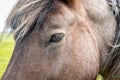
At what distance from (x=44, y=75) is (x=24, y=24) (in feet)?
1.69

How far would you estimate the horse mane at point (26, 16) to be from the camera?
3.02 meters

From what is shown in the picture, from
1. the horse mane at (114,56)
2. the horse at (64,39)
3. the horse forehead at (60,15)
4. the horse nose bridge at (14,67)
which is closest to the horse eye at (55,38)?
the horse at (64,39)

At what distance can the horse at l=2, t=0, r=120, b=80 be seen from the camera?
293 centimetres

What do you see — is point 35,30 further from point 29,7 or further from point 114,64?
point 114,64

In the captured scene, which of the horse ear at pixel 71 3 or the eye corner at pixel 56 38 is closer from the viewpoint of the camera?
the eye corner at pixel 56 38

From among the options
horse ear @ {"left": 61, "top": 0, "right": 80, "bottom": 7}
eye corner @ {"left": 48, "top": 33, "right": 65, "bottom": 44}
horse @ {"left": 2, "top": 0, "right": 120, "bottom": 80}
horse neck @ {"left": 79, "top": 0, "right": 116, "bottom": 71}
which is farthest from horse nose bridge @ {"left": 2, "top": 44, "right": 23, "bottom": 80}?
horse neck @ {"left": 79, "top": 0, "right": 116, "bottom": 71}

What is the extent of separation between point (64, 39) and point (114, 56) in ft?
2.09

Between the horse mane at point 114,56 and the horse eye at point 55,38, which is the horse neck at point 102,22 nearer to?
the horse mane at point 114,56

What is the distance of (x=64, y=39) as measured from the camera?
3.07 meters

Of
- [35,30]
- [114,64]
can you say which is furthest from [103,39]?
[35,30]

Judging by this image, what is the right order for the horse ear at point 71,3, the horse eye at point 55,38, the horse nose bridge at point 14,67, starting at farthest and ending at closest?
the horse ear at point 71,3, the horse eye at point 55,38, the horse nose bridge at point 14,67

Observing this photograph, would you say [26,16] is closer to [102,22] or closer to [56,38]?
[56,38]

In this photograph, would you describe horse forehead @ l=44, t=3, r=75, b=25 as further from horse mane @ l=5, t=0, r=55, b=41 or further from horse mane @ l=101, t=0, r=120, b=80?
horse mane @ l=101, t=0, r=120, b=80

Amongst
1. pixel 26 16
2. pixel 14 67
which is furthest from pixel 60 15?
pixel 14 67
